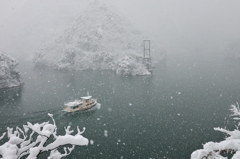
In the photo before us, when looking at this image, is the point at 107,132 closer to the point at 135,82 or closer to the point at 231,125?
the point at 231,125

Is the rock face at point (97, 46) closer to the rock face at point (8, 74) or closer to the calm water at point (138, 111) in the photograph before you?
the calm water at point (138, 111)

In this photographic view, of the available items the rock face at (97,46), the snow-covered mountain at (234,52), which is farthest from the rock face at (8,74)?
the snow-covered mountain at (234,52)

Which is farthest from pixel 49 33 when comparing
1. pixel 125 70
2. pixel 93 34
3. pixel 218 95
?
pixel 218 95

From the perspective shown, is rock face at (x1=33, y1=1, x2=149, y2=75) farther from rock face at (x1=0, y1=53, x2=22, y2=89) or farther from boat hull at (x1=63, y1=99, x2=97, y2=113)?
boat hull at (x1=63, y1=99, x2=97, y2=113)

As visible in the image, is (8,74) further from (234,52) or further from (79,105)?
(234,52)

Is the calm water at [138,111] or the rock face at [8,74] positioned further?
the rock face at [8,74]

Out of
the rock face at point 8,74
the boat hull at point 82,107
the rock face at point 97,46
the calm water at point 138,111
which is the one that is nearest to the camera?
the calm water at point 138,111
